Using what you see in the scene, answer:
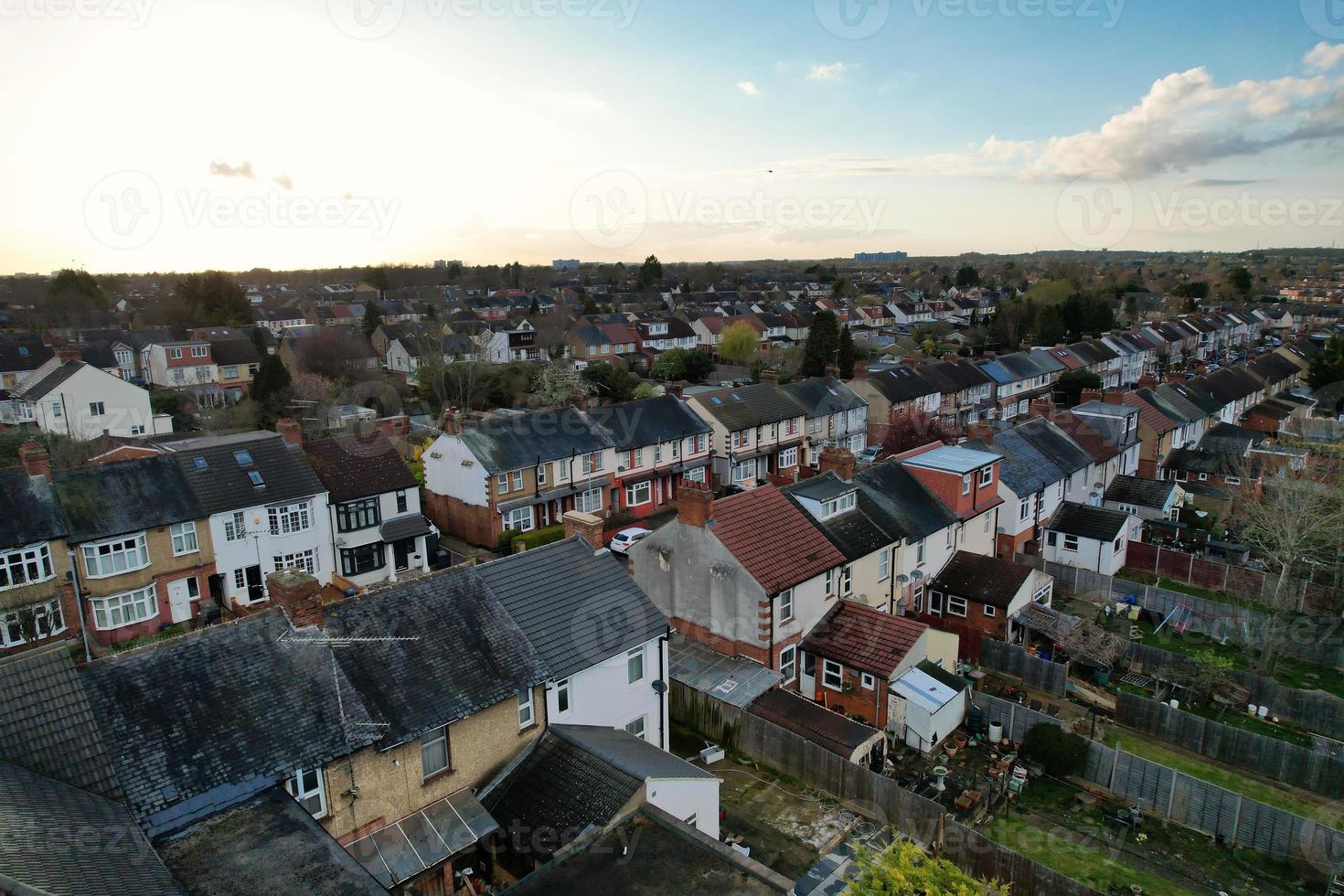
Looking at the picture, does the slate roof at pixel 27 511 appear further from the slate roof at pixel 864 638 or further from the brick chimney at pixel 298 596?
the slate roof at pixel 864 638

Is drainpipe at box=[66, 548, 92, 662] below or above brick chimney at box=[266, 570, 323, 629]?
below

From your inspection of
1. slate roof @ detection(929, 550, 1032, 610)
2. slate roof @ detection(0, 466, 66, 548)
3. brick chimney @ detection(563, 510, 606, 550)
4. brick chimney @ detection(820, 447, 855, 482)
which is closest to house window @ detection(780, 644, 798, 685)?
brick chimney @ detection(563, 510, 606, 550)

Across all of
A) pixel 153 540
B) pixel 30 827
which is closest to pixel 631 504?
pixel 153 540

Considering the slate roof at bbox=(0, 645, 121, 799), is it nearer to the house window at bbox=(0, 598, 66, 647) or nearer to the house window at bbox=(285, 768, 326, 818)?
the house window at bbox=(285, 768, 326, 818)

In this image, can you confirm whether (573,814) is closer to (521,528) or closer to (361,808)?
(361,808)

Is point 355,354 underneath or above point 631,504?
above

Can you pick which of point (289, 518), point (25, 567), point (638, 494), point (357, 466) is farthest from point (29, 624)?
point (638, 494)

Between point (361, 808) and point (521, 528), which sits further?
point (521, 528)
